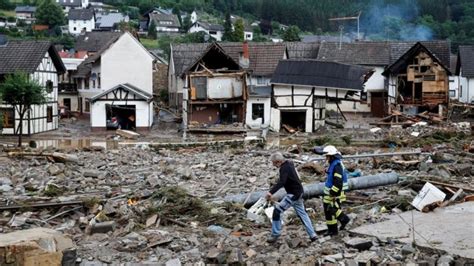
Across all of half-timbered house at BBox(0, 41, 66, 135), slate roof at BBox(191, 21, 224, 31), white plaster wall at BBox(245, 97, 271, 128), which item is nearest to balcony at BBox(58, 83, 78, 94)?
half-timbered house at BBox(0, 41, 66, 135)

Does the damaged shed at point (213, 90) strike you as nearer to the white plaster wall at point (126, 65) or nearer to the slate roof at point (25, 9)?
the white plaster wall at point (126, 65)

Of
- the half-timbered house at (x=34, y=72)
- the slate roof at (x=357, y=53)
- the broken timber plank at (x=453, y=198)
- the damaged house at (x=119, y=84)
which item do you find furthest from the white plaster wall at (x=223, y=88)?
the broken timber plank at (x=453, y=198)

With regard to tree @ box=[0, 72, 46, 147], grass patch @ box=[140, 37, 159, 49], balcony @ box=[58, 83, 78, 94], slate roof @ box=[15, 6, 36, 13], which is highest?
slate roof @ box=[15, 6, 36, 13]

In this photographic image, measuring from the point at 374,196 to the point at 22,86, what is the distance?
77.7 ft

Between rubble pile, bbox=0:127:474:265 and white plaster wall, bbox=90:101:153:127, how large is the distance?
633 inches

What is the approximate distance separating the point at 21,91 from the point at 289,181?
2587 cm

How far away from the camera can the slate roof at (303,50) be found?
5450cm

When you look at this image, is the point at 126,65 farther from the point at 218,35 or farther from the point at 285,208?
the point at 218,35

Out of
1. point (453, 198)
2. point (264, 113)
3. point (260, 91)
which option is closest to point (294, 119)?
point (264, 113)

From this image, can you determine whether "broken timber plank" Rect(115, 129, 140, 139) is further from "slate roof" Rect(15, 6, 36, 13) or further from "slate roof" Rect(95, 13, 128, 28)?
"slate roof" Rect(15, 6, 36, 13)

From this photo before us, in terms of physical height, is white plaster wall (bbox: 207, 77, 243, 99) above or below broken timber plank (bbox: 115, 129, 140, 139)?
above

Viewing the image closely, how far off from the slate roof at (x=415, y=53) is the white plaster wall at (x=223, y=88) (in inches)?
532

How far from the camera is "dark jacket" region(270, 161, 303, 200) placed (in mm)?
11016

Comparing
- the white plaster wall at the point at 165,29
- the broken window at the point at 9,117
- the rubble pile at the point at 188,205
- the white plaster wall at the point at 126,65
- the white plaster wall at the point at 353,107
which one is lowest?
the rubble pile at the point at 188,205
